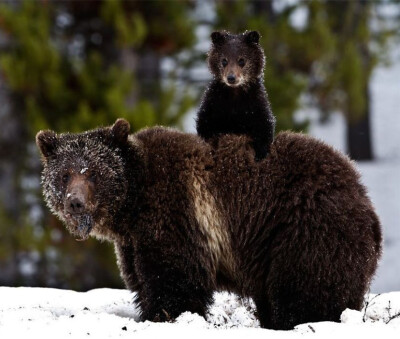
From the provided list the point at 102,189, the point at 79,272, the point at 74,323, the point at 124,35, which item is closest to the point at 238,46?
the point at 102,189

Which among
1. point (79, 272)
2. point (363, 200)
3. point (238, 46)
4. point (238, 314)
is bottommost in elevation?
point (79, 272)

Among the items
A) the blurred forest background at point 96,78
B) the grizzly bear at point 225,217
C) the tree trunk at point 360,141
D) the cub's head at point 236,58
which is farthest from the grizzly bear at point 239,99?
the tree trunk at point 360,141

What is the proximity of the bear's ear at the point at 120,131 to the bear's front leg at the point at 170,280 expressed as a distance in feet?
3.22

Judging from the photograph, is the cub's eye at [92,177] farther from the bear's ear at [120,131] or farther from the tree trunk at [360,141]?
the tree trunk at [360,141]

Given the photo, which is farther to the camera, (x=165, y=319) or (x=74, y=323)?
(x=165, y=319)

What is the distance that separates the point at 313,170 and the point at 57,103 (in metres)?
8.64

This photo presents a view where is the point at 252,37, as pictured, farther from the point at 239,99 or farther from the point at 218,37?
the point at 239,99

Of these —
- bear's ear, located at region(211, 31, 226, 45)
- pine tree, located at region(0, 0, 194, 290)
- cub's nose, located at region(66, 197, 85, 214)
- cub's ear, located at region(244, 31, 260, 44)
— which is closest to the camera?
cub's nose, located at region(66, 197, 85, 214)

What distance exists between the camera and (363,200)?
21.4 feet

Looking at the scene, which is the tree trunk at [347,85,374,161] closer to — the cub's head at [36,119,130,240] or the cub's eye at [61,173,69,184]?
the cub's head at [36,119,130,240]

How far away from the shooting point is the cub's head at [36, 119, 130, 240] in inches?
255

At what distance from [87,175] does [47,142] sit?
566 millimetres

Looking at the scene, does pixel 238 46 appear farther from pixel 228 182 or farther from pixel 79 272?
pixel 79 272

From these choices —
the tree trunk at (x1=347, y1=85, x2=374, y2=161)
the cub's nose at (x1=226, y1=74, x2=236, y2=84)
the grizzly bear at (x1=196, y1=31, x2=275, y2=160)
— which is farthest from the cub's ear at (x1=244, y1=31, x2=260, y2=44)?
the tree trunk at (x1=347, y1=85, x2=374, y2=161)
